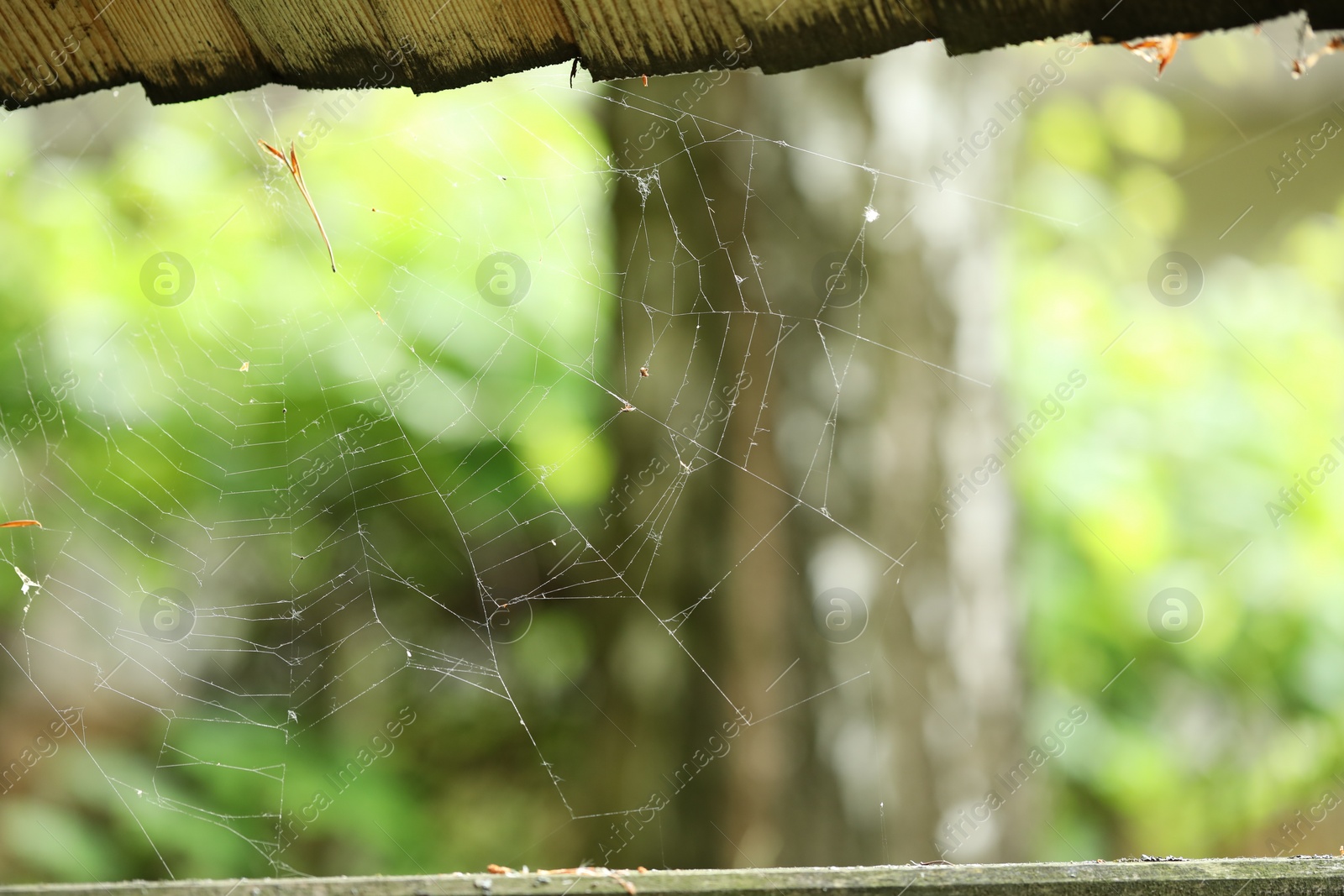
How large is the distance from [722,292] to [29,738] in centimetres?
397

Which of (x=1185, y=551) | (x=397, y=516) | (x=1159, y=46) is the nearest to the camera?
(x=1159, y=46)

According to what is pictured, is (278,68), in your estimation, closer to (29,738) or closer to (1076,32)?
(1076,32)

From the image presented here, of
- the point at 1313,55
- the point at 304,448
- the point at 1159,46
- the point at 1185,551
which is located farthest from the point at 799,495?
the point at 1185,551

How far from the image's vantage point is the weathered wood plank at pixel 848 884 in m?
0.92

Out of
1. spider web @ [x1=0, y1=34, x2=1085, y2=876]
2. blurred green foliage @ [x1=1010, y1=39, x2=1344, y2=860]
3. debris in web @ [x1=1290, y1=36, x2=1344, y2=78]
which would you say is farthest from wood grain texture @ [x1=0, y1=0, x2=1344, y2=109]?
blurred green foliage @ [x1=1010, y1=39, x2=1344, y2=860]

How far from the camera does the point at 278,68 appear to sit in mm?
1104

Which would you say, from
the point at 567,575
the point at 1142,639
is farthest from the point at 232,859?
the point at 1142,639

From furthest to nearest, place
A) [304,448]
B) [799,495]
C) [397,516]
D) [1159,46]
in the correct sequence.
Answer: [397,516], [304,448], [799,495], [1159,46]

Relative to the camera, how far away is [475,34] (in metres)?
1.01

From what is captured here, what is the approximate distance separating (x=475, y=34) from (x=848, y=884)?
0.99 metres

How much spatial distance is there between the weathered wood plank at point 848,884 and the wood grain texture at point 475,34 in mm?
820

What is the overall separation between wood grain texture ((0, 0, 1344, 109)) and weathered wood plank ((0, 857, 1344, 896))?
2.69ft

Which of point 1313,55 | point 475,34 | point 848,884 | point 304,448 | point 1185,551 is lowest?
point 1185,551

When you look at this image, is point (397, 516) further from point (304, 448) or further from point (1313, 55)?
point (1313, 55)
